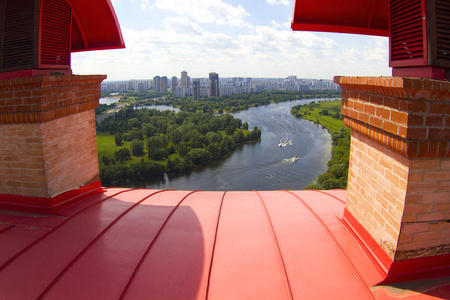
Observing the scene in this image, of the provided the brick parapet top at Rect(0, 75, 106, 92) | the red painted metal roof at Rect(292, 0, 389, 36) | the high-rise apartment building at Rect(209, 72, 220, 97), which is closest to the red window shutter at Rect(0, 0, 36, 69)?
the brick parapet top at Rect(0, 75, 106, 92)

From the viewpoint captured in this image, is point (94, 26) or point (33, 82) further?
point (94, 26)

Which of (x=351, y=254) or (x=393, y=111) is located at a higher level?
(x=393, y=111)

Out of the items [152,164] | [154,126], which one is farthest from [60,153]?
[154,126]

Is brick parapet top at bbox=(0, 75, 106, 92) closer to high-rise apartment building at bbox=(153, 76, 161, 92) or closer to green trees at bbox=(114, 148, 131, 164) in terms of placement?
green trees at bbox=(114, 148, 131, 164)

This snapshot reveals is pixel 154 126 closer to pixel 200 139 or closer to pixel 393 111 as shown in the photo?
pixel 200 139

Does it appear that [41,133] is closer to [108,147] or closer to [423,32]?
[423,32]

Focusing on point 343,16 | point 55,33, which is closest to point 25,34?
point 55,33
